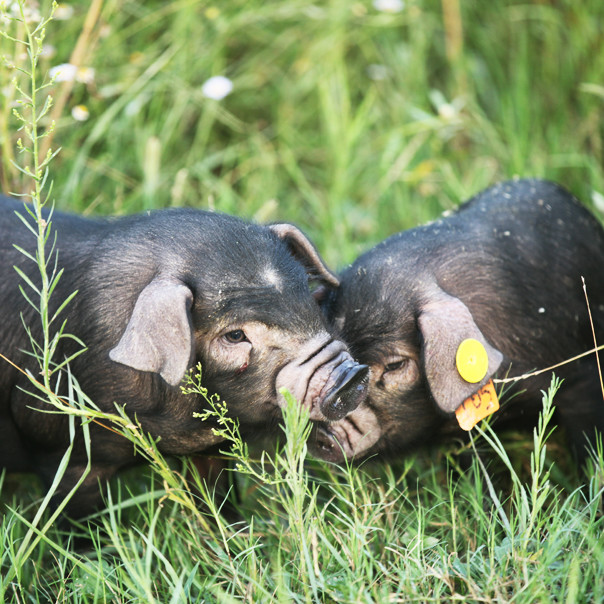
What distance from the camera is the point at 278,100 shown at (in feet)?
20.3

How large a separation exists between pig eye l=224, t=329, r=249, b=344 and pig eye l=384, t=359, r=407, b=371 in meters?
0.65

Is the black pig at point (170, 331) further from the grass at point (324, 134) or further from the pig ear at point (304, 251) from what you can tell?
the grass at point (324, 134)

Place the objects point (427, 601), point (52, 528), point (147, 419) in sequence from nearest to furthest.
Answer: point (427, 601), point (147, 419), point (52, 528)

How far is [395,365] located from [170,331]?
979mm

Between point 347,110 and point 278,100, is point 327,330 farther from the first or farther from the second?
point 278,100

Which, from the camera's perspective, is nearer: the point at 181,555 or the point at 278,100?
the point at 181,555

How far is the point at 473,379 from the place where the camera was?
320 centimetres

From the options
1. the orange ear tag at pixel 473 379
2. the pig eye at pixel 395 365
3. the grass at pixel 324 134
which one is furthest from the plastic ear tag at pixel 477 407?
the pig eye at pixel 395 365

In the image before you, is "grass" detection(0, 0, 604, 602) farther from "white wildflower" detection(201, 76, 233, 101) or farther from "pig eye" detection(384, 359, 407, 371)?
"pig eye" detection(384, 359, 407, 371)

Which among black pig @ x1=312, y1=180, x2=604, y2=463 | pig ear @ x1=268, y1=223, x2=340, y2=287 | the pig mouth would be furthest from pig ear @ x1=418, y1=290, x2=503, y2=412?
pig ear @ x1=268, y1=223, x2=340, y2=287

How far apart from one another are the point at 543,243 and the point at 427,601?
1811 millimetres

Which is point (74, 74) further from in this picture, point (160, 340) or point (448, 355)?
point (448, 355)

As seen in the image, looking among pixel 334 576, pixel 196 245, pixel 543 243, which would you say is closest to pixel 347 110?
pixel 543 243

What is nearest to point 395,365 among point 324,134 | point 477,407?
point 477,407
